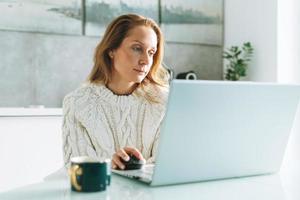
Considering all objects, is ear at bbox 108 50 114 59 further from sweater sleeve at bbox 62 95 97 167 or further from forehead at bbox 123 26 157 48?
sweater sleeve at bbox 62 95 97 167

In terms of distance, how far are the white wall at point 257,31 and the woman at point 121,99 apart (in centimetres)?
161

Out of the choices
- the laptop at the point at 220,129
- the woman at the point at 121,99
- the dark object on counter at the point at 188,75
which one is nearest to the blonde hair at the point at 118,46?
the woman at the point at 121,99

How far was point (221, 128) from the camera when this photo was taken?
1.08 meters

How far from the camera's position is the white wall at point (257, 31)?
3387 mm

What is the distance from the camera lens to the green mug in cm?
101

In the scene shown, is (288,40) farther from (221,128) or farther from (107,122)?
(221,128)

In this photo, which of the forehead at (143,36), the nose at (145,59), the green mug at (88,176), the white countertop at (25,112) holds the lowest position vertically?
the white countertop at (25,112)

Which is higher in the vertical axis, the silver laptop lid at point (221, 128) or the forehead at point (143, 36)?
the forehead at point (143, 36)

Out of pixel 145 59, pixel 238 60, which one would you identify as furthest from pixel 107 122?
pixel 238 60

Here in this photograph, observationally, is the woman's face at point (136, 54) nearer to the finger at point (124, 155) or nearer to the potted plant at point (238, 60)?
the finger at point (124, 155)

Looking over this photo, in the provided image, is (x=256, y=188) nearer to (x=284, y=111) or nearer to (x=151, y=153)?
(x=284, y=111)

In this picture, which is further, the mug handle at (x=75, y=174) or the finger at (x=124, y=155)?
the finger at (x=124, y=155)

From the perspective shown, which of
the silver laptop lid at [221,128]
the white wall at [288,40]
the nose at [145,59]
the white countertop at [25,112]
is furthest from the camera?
the white wall at [288,40]

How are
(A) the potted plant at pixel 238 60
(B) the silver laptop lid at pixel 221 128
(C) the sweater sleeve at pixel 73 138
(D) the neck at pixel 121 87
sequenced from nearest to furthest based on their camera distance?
(B) the silver laptop lid at pixel 221 128
(C) the sweater sleeve at pixel 73 138
(D) the neck at pixel 121 87
(A) the potted plant at pixel 238 60
